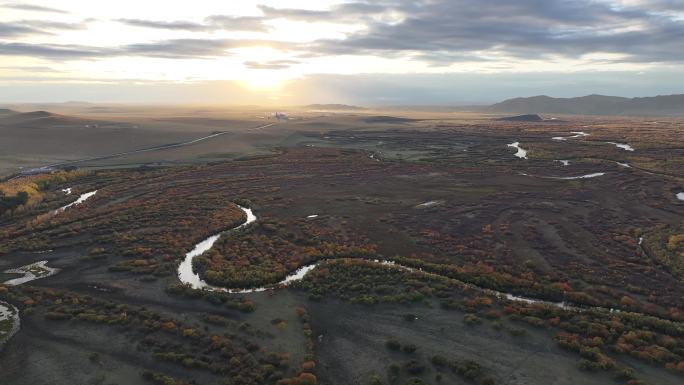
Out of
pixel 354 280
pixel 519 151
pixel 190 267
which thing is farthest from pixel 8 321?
pixel 519 151

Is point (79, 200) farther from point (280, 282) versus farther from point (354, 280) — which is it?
point (354, 280)

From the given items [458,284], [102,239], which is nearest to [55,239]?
[102,239]

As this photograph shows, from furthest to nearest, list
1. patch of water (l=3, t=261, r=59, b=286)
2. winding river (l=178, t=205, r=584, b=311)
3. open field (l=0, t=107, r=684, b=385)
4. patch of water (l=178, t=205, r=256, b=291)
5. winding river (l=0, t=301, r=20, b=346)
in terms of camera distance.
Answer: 1. patch of water (l=3, t=261, r=59, b=286)
2. patch of water (l=178, t=205, r=256, b=291)
3. winding river (l=178, t=205, r=584, b=311)
4. winding river (l=0, t=301, r=20, b=346)
5. open field (l=0, t=107, r=684, b=385)

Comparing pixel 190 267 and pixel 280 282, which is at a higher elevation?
pixel 190 267

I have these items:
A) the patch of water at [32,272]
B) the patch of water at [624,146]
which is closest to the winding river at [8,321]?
the patch of water at [32,272]

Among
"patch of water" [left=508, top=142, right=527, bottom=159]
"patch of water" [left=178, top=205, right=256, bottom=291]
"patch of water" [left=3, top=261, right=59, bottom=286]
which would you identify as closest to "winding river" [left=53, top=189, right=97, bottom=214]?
"patch of water" [left=3, top=261, right=59, bottom=286]

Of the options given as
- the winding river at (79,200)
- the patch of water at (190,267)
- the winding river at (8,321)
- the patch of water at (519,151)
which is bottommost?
the winding river at (8,321)

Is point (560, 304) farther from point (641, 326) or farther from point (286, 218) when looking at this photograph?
point (286, 218)

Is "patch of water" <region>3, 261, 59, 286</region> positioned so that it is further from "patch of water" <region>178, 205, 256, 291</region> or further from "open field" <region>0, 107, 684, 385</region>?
"patch of water" <region>178, 205, 256, 291</region>

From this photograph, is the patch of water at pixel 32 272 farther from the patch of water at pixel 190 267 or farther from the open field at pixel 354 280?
the patch of water at pixel 190 267
